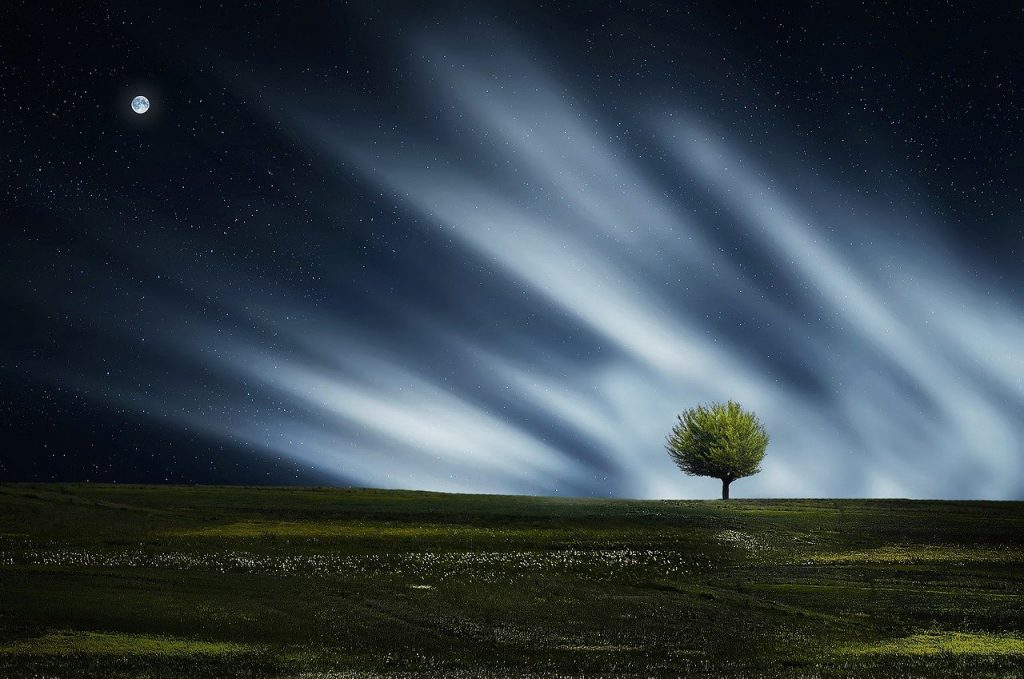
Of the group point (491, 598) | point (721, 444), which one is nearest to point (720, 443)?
point (721, 444)

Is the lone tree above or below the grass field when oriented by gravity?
above

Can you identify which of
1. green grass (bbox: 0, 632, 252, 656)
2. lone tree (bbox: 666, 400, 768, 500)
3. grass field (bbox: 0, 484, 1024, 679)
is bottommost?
green grass (bbox: 0, 632, 252, 656)

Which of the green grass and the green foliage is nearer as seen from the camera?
the green grass

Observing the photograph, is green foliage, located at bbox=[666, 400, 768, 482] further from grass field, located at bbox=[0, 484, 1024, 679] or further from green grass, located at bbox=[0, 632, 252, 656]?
green grass, located at bbox=[0, 632, 252, 656]

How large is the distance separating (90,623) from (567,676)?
13593mm

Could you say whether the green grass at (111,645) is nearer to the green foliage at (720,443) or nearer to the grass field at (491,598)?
the grass field at (491,598)

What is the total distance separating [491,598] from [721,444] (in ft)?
303

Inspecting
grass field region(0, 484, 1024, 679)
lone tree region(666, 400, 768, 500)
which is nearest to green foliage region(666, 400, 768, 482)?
lone tree region(666, 400, 768, 500)

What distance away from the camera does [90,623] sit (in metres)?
26.3

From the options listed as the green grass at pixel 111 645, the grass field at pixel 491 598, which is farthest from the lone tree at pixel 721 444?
the green grass at pixel 111 645

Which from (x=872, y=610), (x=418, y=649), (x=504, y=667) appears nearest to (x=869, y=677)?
(x=504, y=667)

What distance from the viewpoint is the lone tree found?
399 feet

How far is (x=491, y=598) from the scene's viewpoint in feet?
110

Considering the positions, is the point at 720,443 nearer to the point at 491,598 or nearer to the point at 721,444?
the point at 721,444
